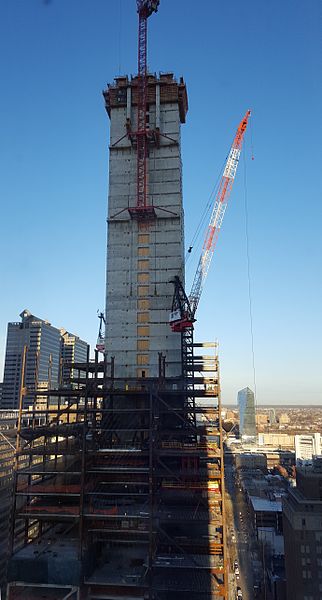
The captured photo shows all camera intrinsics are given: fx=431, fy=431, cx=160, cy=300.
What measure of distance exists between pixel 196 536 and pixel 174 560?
6.41m

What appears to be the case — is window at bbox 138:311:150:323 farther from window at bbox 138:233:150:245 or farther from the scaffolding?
the scaffolding

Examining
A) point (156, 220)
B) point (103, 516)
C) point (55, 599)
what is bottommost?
point (55, 599)

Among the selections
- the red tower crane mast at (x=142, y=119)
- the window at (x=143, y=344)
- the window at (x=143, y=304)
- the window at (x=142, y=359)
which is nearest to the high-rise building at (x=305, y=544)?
the window at (x=142, y=359)

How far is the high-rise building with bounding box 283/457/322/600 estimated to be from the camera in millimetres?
68875

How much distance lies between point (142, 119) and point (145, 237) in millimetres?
22710

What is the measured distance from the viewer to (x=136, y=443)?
65.6 m

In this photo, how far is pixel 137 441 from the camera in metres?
66.9

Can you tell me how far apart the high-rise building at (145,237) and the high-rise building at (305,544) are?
108 feet

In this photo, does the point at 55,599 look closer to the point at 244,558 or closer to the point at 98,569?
the point at 98,569

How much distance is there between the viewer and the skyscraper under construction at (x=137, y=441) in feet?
163

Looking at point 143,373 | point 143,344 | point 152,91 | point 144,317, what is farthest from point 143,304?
point 152,91

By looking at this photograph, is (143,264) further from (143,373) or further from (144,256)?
(143,373)

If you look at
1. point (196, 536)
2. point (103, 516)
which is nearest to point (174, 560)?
point (196, 536)

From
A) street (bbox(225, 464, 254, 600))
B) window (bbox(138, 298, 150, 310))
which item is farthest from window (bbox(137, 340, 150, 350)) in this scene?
street (bbox(225, 464, 254, 600))
